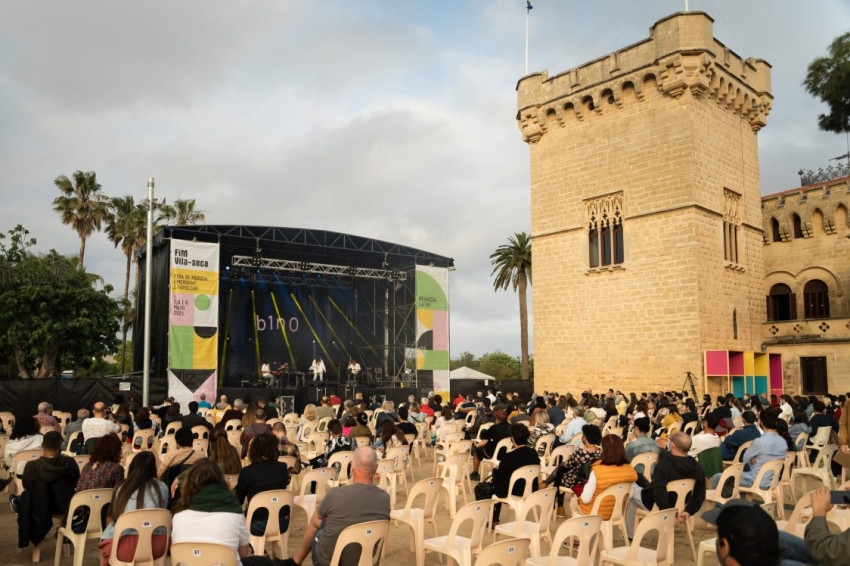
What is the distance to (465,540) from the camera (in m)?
5.02

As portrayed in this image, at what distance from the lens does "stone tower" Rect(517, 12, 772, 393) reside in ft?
65.8

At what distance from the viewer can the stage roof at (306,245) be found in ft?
68.5

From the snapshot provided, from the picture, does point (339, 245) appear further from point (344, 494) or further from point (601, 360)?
point (344, 494)

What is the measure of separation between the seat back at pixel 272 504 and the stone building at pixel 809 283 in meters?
21.4

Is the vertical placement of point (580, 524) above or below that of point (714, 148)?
below

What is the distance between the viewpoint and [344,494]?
4285mm

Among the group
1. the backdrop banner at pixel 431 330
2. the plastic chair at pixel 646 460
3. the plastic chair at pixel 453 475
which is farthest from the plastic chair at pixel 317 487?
the backdrop banner at pixel 431 330

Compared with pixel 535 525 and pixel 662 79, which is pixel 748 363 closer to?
pixel 662 79

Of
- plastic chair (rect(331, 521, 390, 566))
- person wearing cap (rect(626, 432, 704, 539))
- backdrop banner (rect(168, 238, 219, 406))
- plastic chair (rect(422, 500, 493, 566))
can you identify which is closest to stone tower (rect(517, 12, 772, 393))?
backdrop banner (rect(168, 238, 219, 406))

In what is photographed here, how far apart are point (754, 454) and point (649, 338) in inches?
539

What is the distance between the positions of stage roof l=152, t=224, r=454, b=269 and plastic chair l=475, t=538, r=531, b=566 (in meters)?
18.1

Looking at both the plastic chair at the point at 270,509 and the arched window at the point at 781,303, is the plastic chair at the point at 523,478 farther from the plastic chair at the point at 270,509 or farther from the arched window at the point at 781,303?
the arched window at the point at 781,303

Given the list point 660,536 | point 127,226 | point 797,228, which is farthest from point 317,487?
point 127,226

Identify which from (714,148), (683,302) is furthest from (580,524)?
(714,148)
